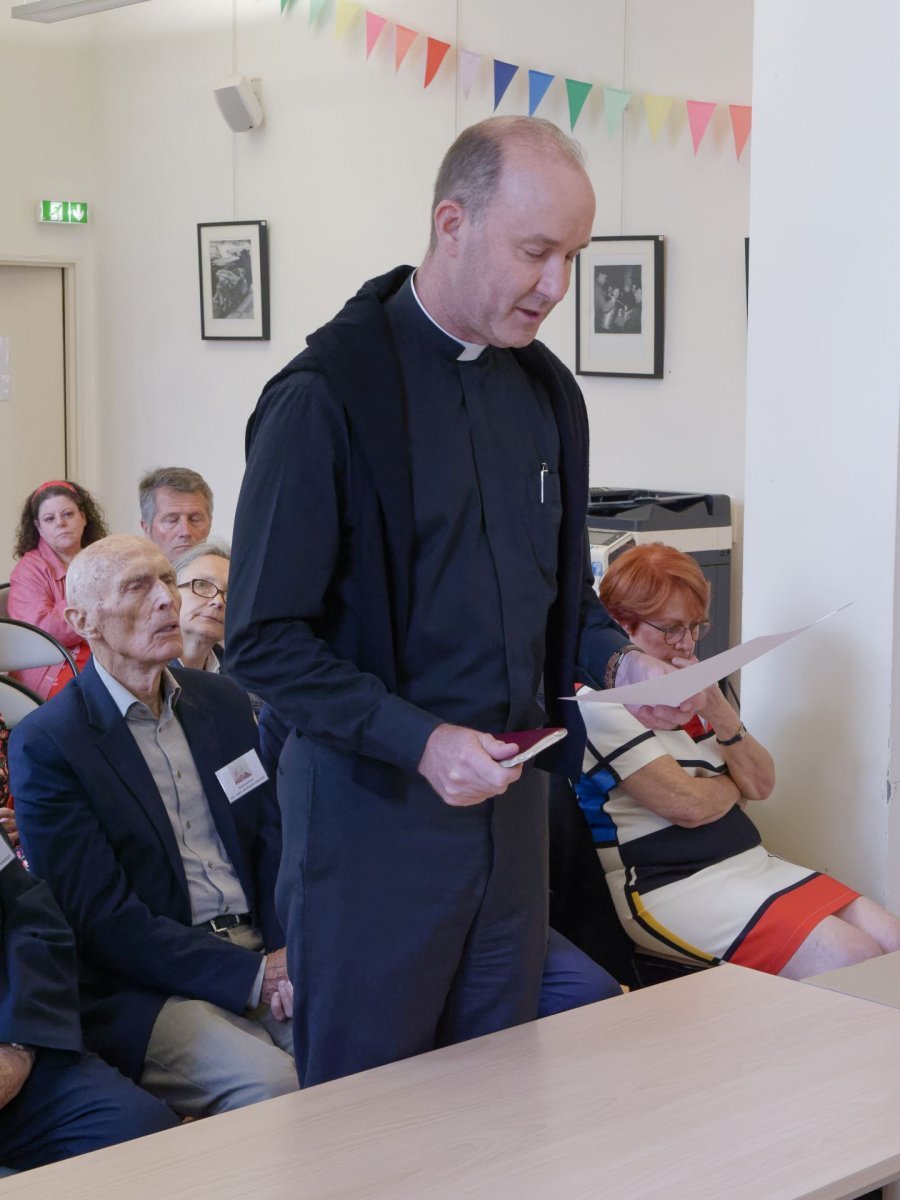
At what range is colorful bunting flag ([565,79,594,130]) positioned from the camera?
5590 mm

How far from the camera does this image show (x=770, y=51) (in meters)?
2.77

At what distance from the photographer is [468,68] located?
6004 mm

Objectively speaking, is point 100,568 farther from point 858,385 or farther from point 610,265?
point 610,265

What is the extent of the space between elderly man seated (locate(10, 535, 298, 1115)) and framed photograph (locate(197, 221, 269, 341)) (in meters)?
4.53

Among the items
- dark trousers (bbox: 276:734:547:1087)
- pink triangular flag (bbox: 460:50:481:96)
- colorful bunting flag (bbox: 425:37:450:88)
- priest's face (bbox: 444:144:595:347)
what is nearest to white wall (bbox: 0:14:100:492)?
colorful bunting flag (bbox: 425:37:450:88)

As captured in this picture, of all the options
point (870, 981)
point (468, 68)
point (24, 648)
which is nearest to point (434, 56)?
point (468, 68)

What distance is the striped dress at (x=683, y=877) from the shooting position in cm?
266

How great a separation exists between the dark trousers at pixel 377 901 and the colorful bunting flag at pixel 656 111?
13.7 feet

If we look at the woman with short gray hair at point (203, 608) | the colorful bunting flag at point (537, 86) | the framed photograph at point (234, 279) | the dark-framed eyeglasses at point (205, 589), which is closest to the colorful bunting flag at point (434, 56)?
the colorful bunting flag at point (537, 86)

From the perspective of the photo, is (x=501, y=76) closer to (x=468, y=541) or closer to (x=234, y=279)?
(x=234, y=279)

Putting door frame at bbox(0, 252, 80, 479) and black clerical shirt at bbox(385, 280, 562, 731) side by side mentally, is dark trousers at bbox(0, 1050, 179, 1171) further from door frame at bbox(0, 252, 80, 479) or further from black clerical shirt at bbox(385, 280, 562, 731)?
door frame at bbox(0, 252, 80, 479)

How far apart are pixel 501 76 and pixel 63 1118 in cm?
480

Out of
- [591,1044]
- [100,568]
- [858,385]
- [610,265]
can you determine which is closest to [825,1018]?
[591,1044]

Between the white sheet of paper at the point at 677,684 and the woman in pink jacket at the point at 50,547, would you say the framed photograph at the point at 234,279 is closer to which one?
the woman in pink jacket at the point at 50,547
